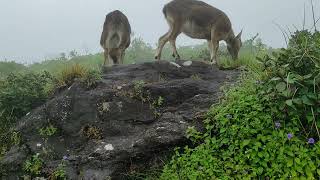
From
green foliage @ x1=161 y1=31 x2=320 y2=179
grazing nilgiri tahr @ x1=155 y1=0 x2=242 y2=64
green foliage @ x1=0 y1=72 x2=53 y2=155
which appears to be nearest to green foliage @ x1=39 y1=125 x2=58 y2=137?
green foliage @ x1=0 y1=72 x2=53 y2=155

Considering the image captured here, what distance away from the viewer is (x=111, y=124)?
7707mm

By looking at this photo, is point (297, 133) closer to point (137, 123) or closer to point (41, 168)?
point (137, 123)

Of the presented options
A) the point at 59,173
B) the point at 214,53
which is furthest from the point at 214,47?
the point at 59,173

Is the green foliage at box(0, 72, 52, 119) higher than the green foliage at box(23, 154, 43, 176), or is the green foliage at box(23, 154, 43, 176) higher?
the green foliage at box(0, 72, 52, 119)

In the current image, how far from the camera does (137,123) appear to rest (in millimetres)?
7754

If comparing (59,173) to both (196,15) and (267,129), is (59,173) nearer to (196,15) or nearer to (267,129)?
(267,129)

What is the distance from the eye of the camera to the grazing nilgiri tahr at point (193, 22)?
39.9ft

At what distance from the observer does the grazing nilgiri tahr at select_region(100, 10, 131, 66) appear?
1244cm

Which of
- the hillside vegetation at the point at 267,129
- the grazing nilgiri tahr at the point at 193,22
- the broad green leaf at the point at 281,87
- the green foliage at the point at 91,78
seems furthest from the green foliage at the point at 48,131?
the grazing nilgiri tahr at the point at 193,22

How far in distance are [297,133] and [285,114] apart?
28 cm

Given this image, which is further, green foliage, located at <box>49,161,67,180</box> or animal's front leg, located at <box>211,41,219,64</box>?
animal's front leg, located at <box>211,41,219,64</box>

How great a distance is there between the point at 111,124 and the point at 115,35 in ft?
17.0

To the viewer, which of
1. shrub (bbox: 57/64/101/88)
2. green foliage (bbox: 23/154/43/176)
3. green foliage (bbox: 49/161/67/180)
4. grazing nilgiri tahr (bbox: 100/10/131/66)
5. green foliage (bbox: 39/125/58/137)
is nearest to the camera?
green foliage (bbox: 49/161/67/180)

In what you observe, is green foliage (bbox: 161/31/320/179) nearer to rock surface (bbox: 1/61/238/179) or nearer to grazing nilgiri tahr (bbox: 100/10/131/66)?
rock surface (bbox: 1/61/238/179)
